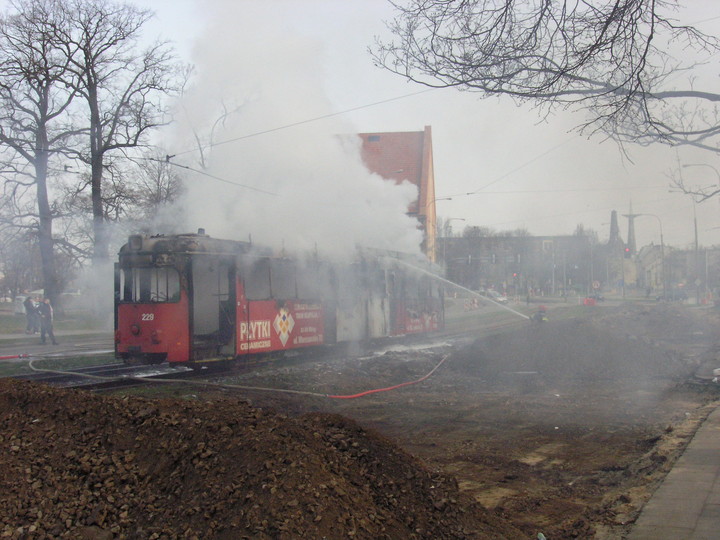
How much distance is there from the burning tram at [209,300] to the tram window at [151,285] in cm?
2

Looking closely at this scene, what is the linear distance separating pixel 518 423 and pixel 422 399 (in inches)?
101

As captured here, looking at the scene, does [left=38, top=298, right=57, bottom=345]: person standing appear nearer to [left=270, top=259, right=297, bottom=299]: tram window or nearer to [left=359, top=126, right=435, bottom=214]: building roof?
[left=270, top=259, right=297, bottom=299]: tram window

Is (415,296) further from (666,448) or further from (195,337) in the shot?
(666,448)

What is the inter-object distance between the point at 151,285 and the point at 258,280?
246 centimetres

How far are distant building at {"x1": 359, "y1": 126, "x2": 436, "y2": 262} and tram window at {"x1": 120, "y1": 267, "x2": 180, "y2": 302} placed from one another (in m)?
32.3

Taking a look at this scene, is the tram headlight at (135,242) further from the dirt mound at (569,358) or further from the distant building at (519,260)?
the distant building at (519,260)

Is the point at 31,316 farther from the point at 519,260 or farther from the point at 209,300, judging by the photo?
the point at 519,260

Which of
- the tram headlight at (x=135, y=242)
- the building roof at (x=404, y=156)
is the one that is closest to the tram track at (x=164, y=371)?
the tram headlight at (x=135, y=242)

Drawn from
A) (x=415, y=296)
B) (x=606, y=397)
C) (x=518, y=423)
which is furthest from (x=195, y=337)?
(x=415, y=296)

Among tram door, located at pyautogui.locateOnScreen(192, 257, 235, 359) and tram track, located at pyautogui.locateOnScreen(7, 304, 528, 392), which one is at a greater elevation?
tram door, located at pyautogui.locateOnScreen(192, 257, 235, 359)

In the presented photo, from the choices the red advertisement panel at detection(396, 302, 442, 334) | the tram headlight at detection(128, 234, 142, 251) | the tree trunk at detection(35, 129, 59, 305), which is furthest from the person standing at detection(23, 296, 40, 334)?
the tram headlight at detection(128, 234, 142, 251)

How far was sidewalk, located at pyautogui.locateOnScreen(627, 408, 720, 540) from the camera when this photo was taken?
4723 mm

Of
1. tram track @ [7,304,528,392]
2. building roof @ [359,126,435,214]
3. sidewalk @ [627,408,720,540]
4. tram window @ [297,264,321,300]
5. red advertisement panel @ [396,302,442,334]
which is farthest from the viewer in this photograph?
building roof @ [359,126,435,214]

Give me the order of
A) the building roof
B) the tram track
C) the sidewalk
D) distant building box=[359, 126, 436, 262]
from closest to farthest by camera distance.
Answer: the sidewalk
the tram track
distant building box=[359, 126, 436, 262]
the building roof
